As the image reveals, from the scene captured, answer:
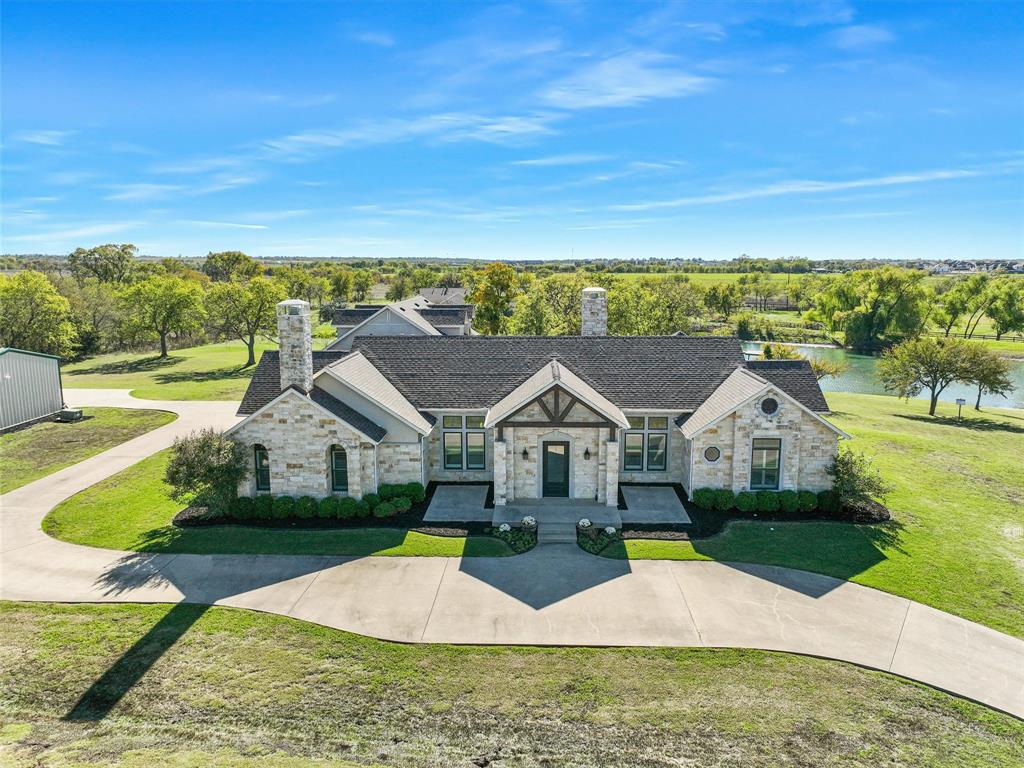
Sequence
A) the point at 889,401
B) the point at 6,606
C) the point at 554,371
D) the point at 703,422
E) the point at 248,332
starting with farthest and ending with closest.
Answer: the point at 248,332, the point at 889,401, the point at 554,371, the point at 703,422, the point at 6,606

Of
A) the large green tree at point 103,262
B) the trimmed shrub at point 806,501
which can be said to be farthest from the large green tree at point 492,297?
the large green tree at point 103,262

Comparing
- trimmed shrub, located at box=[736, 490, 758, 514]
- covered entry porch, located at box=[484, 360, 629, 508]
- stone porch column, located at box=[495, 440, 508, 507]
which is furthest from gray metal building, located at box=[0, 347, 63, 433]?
trimmed shrub, located at box=[736, 490, 758, 514]

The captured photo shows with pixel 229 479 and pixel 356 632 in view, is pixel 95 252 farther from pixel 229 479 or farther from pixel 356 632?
pixel 356 632

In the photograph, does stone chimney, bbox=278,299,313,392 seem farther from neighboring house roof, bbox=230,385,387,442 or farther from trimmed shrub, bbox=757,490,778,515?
trimmed shrub, bbox=757,490,778,515

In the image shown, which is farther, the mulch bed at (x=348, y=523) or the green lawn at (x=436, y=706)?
the mulch bed at (x=348, y=523)

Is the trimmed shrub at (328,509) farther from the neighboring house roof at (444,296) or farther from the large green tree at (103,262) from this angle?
the large green tree at (103,262)

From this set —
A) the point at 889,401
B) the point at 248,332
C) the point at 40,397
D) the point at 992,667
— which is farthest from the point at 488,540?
the point at 248,332

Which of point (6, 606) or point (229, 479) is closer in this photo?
point (6, 606)
